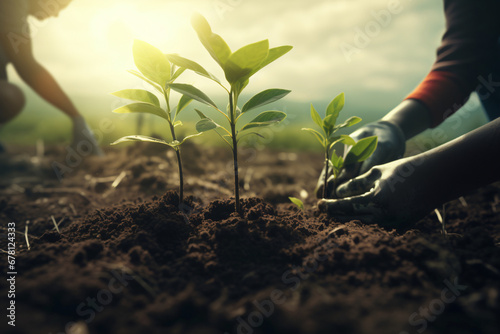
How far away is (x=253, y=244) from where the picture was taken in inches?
39.4

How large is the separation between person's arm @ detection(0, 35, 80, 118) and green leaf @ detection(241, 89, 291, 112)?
2704 millimetres

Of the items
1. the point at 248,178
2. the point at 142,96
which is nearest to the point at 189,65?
the point at 142,96

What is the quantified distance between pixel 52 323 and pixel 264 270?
0.57 meters

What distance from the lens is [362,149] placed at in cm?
135

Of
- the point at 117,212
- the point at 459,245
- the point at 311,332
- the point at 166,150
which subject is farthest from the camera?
→ the point at 166,150

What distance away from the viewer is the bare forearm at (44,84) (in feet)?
9.64

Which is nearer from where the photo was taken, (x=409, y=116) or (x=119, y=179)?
(x=409, y=116)

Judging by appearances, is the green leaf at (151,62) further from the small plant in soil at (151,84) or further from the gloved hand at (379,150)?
the gloved hand at (379,150)

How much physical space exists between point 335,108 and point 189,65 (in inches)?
27.8

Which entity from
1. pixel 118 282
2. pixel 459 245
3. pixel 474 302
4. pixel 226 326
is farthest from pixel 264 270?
pixel 459 245

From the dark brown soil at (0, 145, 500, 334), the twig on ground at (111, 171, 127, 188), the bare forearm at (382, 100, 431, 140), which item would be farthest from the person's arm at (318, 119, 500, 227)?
the twig on ground at (111, 171, 127, 188)

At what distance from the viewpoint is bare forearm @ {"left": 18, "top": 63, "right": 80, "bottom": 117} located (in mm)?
2938

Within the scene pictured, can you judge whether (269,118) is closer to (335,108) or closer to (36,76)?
(335,108)

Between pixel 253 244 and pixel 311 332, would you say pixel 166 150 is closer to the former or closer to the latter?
pixel 253 244
